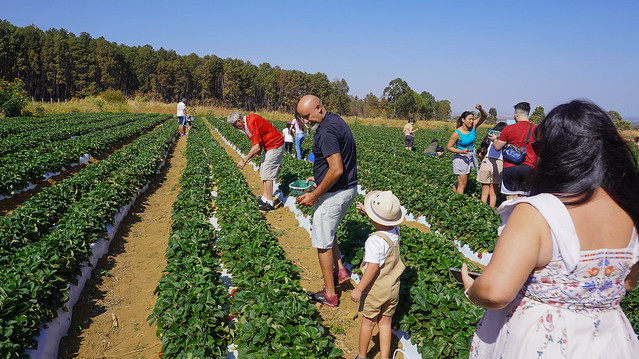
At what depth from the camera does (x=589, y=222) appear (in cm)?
146

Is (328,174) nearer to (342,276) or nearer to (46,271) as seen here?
(342,276)

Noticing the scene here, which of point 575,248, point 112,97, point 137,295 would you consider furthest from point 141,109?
point 575,248

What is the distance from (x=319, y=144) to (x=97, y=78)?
8035cm

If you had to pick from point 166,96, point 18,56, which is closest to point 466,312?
point 18,56

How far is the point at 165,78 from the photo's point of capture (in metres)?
76.8

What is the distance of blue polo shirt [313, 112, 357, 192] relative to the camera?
363cm

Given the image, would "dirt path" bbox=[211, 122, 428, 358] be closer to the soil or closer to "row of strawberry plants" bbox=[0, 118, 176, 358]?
the soil

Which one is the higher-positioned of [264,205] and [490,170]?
[490,170]

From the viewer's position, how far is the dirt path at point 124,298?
3666 mm

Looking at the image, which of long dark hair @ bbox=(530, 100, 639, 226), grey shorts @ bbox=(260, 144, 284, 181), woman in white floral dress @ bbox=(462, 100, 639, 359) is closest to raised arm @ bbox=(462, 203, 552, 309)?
woman in white floral dress @ bbox=(462, 100, 639, 359)

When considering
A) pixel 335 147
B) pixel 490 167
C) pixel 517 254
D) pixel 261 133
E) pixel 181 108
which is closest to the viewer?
pixel 517 254

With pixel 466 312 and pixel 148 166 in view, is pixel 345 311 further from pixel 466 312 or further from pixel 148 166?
pixel 148 166

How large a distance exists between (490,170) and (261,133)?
16.3 feet

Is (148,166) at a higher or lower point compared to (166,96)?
lower
